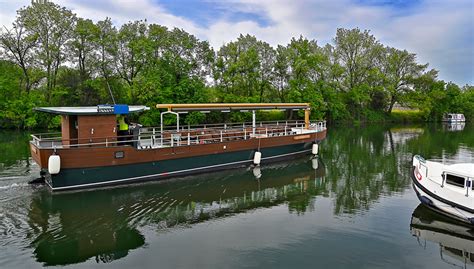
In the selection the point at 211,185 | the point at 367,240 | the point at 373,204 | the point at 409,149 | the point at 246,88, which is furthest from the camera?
the point at 246,88

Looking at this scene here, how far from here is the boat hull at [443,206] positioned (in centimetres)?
1276

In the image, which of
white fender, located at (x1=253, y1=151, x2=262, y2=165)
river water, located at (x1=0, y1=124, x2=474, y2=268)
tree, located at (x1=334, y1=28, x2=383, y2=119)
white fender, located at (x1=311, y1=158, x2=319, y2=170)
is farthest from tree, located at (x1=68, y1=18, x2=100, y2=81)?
tree, located at (x1=334, y1=28, x2=383, y2=119)

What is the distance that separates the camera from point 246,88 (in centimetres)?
5350

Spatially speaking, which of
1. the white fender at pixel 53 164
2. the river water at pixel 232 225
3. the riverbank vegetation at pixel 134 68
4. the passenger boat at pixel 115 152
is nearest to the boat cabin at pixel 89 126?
the passenger boat at pixel 115 152

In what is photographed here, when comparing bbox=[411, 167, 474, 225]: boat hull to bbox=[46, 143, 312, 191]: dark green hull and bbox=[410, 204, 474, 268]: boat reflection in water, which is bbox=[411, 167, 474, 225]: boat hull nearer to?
bbox=[410, 204, 474, 268]: boat reflection in water

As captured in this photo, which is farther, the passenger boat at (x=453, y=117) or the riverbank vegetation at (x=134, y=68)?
the passenger boat at (x=453, y=117)

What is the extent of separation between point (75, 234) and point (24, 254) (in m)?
1.76

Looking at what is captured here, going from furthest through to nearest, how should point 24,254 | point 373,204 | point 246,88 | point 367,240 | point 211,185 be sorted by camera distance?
point 246,88 → point 211,185 → point 373,204 → point 367,240 → point 24,254

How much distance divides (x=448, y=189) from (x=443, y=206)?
77 centimetres

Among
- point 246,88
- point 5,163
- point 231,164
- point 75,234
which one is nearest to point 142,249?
point 75,234

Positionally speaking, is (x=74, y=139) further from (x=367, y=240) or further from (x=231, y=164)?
(x=367, y=240)

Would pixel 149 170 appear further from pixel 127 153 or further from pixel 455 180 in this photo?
pixel 455 180

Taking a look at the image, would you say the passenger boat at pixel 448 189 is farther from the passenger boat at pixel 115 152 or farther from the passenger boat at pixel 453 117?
the passenger boat at pixel 453 117

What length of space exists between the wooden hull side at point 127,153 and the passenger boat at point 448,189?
10.3m
